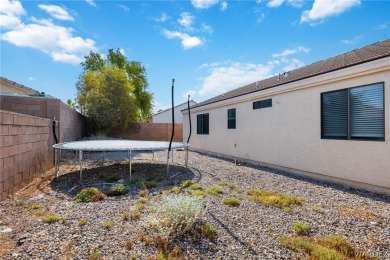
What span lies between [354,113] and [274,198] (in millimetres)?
3280

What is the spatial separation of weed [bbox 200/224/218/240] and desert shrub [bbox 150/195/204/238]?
0.17m

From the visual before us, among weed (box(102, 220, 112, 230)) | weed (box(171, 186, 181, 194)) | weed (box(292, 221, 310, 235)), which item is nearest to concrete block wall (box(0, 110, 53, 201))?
weed (box(102, 220, 112, 230))

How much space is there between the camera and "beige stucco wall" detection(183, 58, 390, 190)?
5.53 m

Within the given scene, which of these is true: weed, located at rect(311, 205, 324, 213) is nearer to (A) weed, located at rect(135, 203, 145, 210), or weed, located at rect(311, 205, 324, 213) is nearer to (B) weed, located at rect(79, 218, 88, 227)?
(A) weed, located at rect(135, 203, 145, 210)

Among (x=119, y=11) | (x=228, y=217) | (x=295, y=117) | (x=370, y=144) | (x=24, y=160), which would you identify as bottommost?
(x=228, y=217)

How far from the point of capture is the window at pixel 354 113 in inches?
217

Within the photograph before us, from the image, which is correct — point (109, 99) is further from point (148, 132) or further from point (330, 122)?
point (330, 122)

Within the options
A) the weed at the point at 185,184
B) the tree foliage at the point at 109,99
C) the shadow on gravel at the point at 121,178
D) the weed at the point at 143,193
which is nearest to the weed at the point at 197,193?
the weed at the point at 185,184

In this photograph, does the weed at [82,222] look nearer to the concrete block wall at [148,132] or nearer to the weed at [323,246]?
the weed at [323,246]

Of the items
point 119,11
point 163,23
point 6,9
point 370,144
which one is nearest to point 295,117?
point 370,144

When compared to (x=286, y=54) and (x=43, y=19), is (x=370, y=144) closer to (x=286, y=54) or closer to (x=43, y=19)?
(x=286, y=54)

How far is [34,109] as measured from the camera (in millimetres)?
8609

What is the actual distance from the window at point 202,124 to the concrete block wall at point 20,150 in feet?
29.3

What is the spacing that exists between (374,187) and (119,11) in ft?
33.0
